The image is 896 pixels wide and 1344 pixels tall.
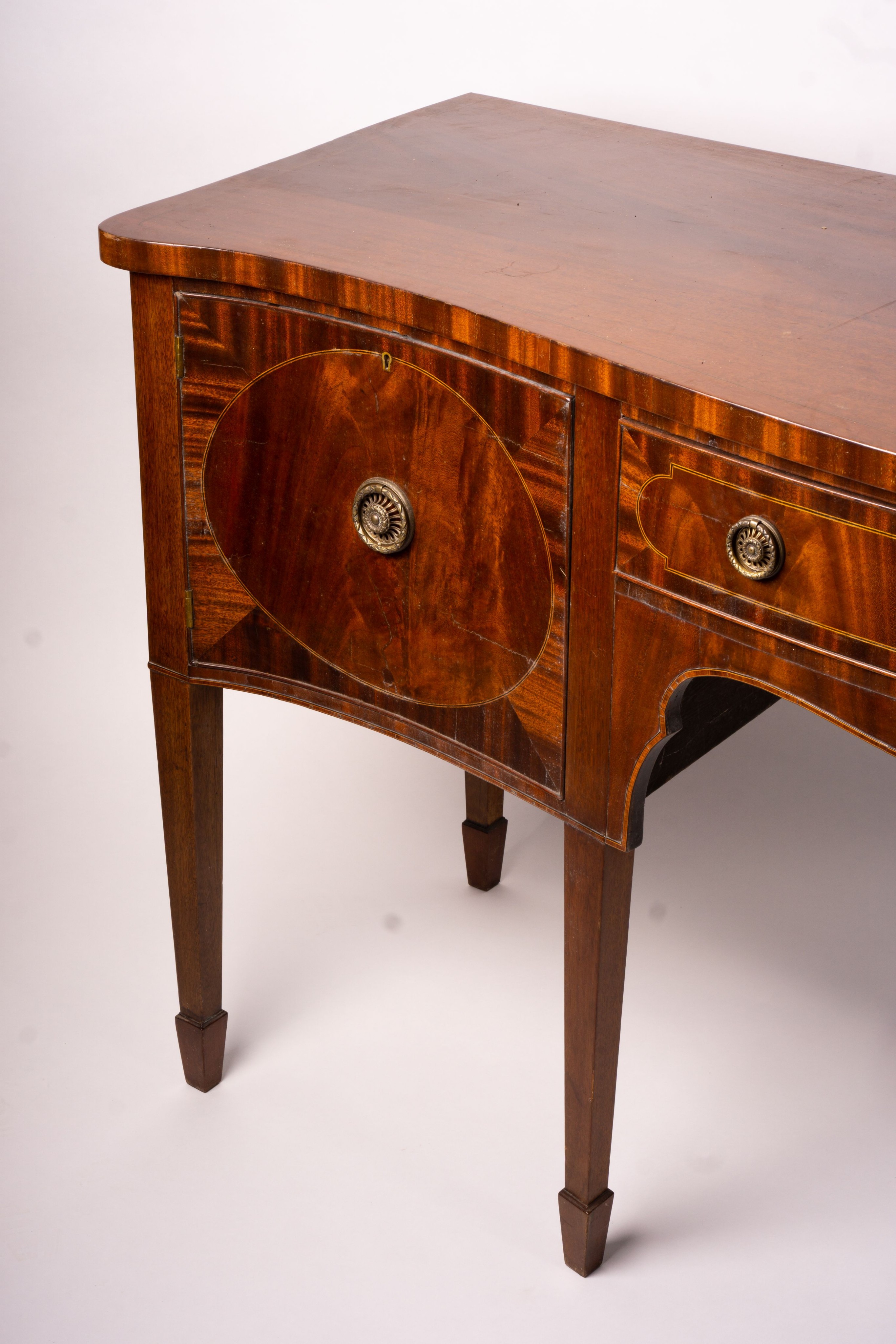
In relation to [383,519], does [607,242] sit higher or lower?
higher

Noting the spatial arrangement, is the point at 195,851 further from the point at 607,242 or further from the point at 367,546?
the point at 607,242

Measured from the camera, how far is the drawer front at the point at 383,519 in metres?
1.46

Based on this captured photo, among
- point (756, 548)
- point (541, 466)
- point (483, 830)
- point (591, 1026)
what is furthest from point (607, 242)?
point (483, 830)

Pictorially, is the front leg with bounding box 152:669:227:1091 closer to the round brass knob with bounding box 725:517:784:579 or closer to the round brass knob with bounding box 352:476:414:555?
the round brass knob with bounding box 352:476:414:555

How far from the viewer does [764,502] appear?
1.30m

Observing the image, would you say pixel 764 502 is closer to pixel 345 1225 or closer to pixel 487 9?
pixel 345 1225

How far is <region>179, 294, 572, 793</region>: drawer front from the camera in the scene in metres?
1.46

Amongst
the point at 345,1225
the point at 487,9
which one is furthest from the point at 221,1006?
the point at 487,9

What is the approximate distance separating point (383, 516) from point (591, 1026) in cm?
46

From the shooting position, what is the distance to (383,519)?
1.54m

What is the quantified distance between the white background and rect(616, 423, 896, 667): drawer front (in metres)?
0.72

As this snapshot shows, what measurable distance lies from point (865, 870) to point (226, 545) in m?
0.96

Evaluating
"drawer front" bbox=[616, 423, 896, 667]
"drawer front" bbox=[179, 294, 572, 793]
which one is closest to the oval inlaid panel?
"drawer front" bbox=[179, 294, 572, 793]

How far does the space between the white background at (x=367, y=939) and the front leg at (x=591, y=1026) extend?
0.07 meters
